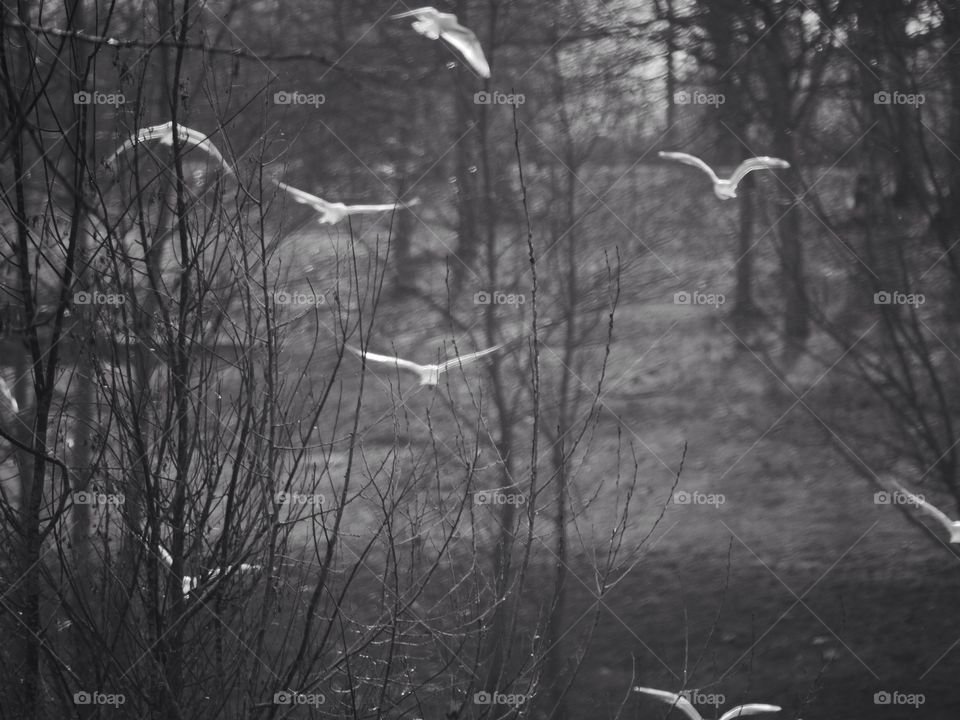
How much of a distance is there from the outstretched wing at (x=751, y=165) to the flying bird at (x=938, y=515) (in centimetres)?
118

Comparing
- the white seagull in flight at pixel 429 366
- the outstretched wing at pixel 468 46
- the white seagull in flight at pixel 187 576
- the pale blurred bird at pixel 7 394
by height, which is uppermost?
the outstretched wing at pixel 468 46

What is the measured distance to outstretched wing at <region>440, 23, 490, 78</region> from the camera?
2.83 metres

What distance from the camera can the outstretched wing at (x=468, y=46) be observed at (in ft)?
9.27

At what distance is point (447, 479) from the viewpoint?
3.08 m

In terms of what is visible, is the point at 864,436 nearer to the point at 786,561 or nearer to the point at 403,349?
the point at 786,561

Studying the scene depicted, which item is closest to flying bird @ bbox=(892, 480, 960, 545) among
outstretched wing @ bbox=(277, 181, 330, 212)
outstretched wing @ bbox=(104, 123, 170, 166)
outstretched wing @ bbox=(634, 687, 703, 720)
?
outstretched wing @ bbox=(634, 687, 703, 720)

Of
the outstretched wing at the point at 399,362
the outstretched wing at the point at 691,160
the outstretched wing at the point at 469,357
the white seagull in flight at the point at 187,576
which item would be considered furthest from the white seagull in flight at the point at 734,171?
the white seagull in flight at the point at 187,576

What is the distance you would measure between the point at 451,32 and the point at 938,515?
226cm

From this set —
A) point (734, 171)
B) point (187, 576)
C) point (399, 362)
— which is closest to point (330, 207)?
point (399, 362)

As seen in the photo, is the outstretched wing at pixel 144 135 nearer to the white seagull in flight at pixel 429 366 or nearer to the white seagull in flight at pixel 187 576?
the white seagull in flight at pixel 187 576

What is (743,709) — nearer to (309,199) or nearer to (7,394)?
(309,199)

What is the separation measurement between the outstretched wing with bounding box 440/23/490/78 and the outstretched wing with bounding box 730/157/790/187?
2.91ft

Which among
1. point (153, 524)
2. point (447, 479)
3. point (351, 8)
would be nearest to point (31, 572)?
point (153, 524)

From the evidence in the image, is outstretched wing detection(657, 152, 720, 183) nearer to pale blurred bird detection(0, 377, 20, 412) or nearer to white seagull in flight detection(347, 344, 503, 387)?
white seagull in flight detection(347, 344, 503, 387)
